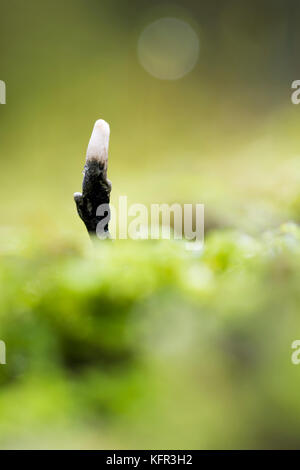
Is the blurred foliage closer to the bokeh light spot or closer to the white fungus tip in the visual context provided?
the white fungus tip

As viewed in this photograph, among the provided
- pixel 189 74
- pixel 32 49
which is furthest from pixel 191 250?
pixel 32 49

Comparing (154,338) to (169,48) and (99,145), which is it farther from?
(169,48)

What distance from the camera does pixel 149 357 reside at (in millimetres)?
170

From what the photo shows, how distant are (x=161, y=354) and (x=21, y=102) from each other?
5.62ft

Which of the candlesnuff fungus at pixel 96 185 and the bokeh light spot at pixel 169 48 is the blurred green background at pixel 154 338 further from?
the bokeh light spot at pixel 169 48

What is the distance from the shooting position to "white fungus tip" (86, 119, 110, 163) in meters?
0.29

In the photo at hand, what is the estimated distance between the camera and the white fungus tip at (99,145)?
29cm

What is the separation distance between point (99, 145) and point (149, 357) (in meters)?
0.19

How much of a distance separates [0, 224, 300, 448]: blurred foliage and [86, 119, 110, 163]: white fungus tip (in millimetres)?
109

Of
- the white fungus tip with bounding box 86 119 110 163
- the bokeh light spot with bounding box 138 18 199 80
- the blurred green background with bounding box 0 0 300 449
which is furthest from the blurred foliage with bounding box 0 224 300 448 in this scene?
the bokeh light spot with bounding box 138 18 199 80

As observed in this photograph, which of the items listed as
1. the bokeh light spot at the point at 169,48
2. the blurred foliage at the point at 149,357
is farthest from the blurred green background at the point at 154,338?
the bokeh light spot at the point at 169,48

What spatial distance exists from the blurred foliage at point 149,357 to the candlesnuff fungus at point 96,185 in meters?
0.09

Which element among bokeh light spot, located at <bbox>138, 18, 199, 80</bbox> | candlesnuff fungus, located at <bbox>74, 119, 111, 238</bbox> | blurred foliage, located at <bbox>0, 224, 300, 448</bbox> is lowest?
blurred foliage, located at <bbox>0, 224, 300, 448</bbox>

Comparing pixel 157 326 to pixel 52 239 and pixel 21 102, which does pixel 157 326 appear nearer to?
pixel 52 239
